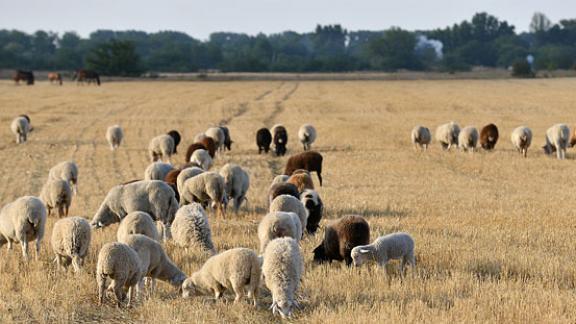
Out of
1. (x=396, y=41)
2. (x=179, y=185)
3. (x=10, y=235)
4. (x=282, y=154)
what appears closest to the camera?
(x=10, y=235)

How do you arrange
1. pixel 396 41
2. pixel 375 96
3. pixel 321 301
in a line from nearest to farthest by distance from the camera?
pixel 321 301
pixel 375 96
pixel 396 41

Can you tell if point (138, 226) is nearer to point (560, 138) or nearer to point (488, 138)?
point (560, 138)

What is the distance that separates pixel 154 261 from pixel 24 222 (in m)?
2.94

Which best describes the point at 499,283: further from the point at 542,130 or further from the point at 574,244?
the point at 542,130

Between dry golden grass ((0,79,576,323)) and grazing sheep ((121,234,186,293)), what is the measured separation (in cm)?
20

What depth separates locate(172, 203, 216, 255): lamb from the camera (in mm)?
11141

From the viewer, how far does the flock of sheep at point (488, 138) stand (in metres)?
25.5

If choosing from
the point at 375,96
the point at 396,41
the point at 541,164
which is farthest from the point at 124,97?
the point at 396,41

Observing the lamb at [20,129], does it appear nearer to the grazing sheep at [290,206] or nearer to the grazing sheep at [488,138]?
the grazing sheep at [488,138]

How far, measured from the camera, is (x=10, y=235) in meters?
11.7

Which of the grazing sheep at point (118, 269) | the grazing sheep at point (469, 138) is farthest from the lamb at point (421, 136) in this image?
the grazing sheep at point (118, 269)

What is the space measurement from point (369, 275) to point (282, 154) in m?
16.5

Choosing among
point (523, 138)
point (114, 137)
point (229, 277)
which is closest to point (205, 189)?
point (229, 277)

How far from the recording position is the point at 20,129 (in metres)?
30.7
